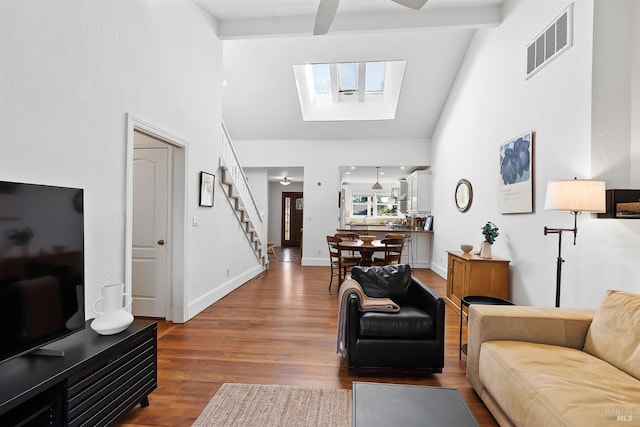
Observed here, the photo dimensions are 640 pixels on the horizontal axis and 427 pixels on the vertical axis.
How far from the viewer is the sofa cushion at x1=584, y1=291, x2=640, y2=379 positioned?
1.62 m

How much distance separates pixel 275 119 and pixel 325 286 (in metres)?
3.78

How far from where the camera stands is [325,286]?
5293 mm

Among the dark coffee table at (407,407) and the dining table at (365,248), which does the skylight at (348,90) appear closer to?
the dining table at (365,248)

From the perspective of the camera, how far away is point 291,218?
38.4 ft

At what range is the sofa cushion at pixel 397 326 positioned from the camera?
93.8 inches

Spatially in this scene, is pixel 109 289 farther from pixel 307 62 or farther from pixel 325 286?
pixel 307 62

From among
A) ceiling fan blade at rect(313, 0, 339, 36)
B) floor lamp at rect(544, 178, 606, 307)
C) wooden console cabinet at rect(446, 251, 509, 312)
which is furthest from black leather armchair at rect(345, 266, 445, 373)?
ceiling fan blade at rect(313, 0, 339, 36)

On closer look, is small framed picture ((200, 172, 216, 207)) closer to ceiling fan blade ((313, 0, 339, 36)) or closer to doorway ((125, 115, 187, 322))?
doorway ((125, 115, 187, 322))

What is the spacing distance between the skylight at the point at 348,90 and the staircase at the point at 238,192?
199cm

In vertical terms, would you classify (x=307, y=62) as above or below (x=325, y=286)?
→ above

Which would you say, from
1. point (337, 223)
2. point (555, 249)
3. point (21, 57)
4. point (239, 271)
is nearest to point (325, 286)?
point (239, 271)

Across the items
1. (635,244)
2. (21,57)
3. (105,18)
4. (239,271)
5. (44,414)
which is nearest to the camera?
(44,414)

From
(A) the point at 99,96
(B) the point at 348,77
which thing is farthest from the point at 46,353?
(B) the point at 348,77

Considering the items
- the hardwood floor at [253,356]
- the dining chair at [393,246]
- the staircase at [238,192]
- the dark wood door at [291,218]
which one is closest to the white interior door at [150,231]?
the hardwood floor at [253,356]
